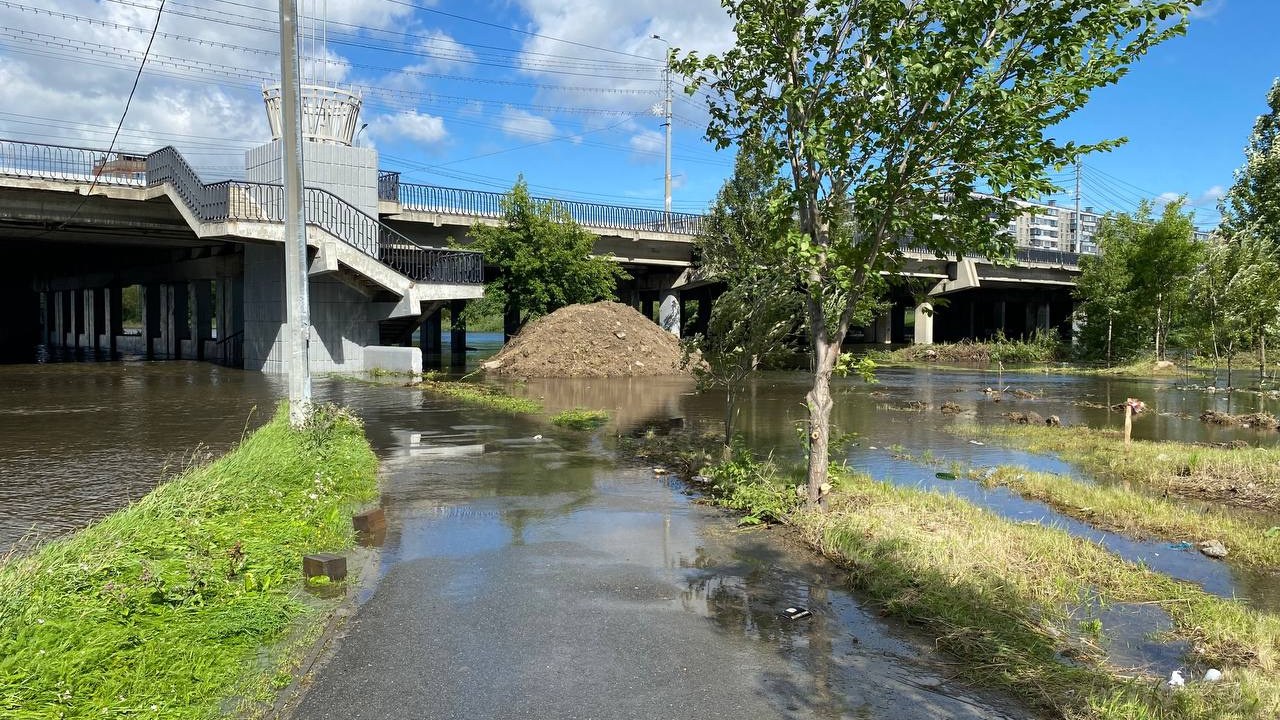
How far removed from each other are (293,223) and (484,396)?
34.5ft

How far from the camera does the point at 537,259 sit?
34219mm

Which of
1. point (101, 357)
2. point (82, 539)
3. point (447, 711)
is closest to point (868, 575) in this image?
point (447, 711)

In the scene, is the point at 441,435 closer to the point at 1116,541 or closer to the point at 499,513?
the point at 499,513

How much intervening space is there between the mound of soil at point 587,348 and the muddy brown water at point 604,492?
7.33 m

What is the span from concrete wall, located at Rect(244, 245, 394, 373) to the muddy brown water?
420 cm

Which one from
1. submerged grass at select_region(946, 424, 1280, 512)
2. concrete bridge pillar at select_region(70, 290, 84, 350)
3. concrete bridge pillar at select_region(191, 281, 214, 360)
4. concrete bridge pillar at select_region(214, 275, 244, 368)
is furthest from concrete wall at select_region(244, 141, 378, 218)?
concrete bridge pillar at select_region(70, 290, 84, 350)

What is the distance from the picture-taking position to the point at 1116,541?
8570 mm

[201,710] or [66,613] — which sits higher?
[66,613]

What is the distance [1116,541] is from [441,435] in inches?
410

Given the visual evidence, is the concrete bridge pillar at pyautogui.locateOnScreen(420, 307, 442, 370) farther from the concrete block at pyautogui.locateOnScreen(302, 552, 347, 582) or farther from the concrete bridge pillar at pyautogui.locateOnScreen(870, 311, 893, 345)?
the concrete block at pyautogui.locateOnScreen(302, 552, 347, 582)

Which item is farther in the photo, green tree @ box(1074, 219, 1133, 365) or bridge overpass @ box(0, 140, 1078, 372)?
green tree @ box(1074, 219, 1133, 365)

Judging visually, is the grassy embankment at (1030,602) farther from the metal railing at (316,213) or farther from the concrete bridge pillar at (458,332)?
the concrete bridge pillar at (458,332)

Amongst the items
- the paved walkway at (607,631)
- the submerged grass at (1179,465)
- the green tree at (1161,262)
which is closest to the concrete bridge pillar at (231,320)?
the paved walkway at (607,631)

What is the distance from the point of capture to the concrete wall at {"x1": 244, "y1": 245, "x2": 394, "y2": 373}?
27.2 metres
